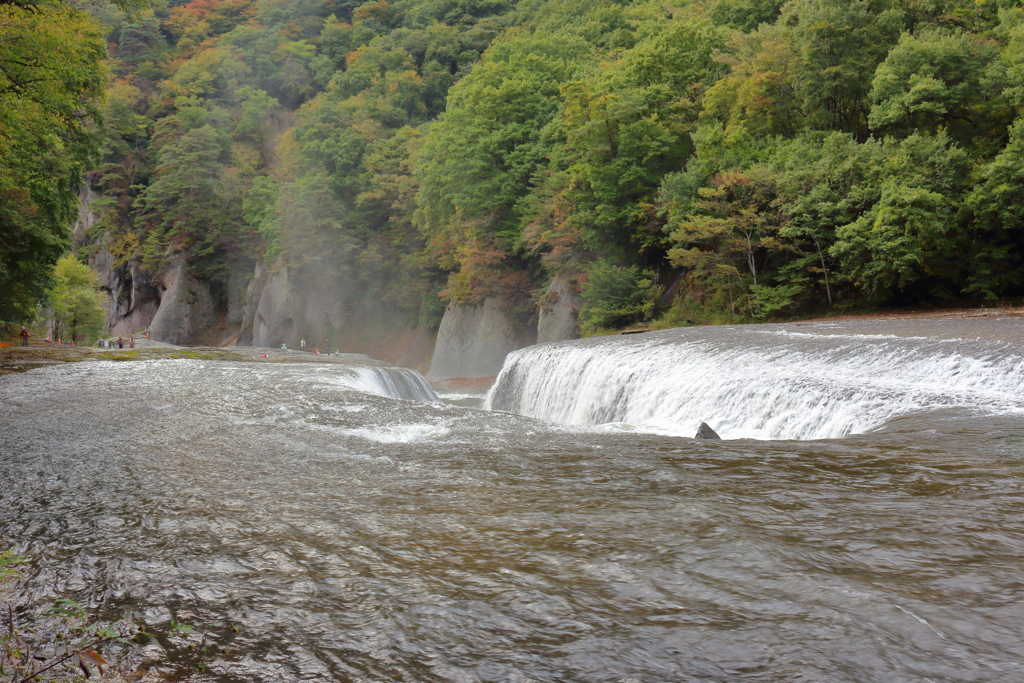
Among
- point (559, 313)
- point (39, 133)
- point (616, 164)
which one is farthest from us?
point (559, 313)

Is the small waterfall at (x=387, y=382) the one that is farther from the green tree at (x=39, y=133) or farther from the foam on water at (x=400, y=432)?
the green tree at (x=39, y=133)

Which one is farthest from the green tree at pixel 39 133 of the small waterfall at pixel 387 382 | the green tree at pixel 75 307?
the green tree at pixel 75 307

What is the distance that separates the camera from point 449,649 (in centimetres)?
317

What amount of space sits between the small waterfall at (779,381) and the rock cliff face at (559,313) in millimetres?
13700

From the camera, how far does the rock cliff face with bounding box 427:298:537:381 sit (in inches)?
1411

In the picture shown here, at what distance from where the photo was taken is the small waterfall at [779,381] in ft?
28.8

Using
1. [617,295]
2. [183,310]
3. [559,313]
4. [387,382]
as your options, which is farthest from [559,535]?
[183,310]

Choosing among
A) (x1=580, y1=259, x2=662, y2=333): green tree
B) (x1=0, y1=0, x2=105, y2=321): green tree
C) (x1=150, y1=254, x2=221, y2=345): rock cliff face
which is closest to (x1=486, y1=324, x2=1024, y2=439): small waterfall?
(x1=580, y1=259, x2=662, y2=333): green tree

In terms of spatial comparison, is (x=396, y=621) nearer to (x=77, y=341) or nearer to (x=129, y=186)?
(x=77, y=341)

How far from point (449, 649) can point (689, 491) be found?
2.94m

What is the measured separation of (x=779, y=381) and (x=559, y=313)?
72.2 ft

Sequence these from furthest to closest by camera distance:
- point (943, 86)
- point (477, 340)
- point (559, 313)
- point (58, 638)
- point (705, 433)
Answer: point (477, 340), point (559, 313), point (943, 86), point (705, 433), point (58, 638)

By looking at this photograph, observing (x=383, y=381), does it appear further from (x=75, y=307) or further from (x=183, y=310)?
(x=183, y=310)

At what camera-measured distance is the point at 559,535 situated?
4.59m
